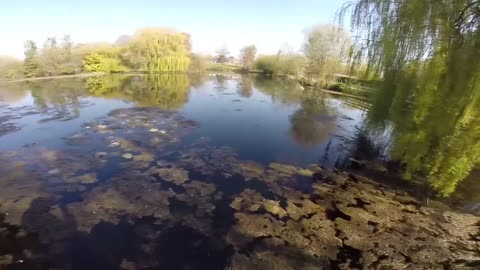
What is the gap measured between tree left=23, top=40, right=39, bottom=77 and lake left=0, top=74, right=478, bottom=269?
2909 cm

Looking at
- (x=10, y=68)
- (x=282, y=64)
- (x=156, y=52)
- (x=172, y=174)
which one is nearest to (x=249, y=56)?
(x=282, y=64)

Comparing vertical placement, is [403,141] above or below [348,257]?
above

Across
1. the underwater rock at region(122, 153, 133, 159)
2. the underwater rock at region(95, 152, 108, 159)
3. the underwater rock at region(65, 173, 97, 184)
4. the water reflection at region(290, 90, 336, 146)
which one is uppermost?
the water reflection at region(290, 90, 336, 146)

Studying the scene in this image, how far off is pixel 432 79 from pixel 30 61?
48650 mm

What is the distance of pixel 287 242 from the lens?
6816mm

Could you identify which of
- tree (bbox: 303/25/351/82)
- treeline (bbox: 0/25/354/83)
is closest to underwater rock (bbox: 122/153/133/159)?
treeline (bbox: 0/25/354/83)

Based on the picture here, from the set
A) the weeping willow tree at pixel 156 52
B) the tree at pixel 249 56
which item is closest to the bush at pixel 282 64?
the tree at pixel 249 56

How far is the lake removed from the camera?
21.0ft

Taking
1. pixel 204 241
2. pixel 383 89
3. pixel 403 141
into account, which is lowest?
pixel 204 241

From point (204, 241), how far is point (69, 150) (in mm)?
8658

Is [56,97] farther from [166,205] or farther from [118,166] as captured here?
[166,205]

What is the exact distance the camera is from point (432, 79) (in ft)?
28.5

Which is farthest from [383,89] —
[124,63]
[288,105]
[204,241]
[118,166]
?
[124,63]

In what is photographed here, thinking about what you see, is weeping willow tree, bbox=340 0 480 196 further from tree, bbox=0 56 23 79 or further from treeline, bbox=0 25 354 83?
tree, bbox=0 56 23 79
